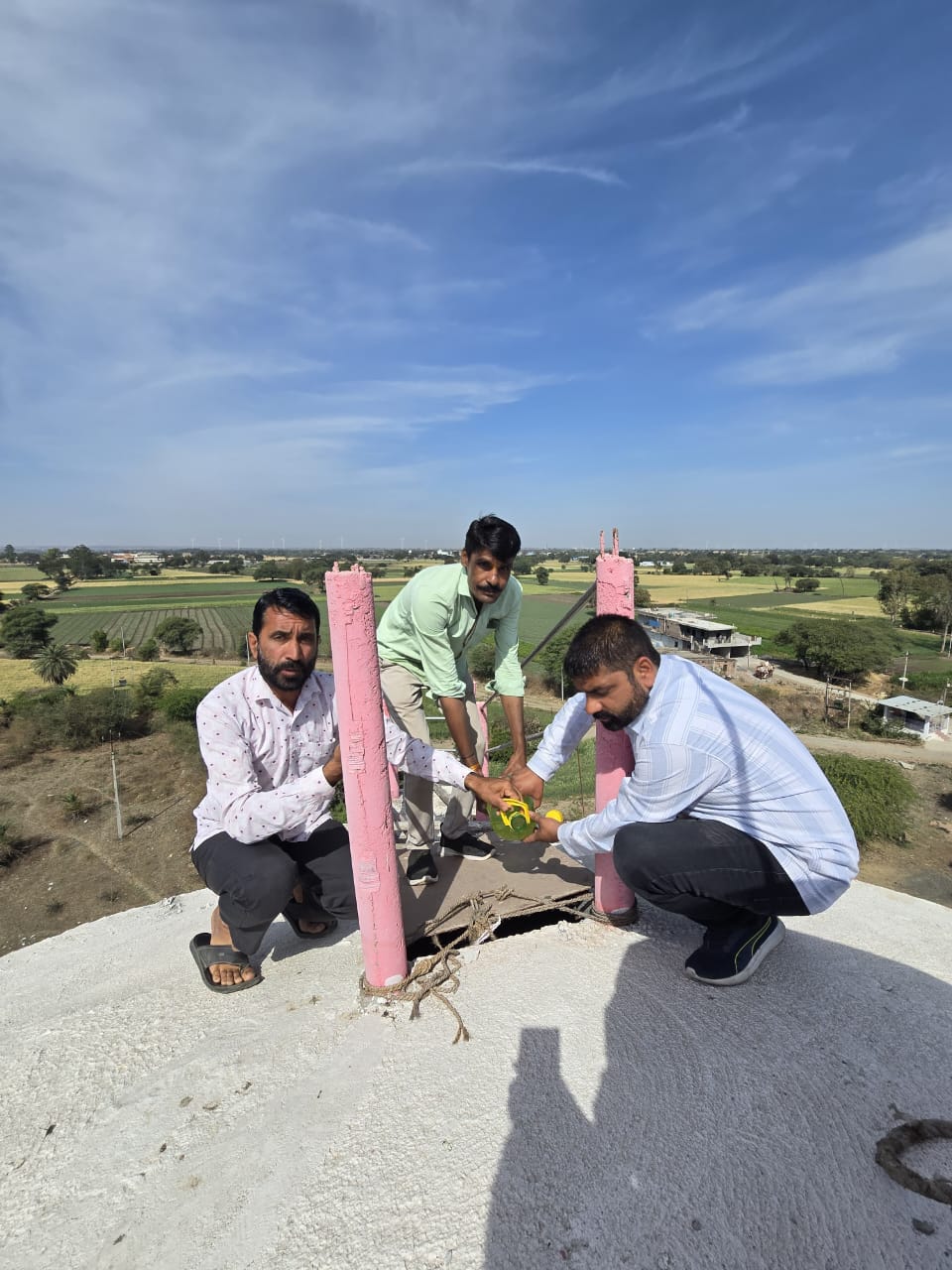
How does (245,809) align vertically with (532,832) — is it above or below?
above

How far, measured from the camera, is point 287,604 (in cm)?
340

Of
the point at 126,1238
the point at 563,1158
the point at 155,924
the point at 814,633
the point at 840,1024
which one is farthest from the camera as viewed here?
the point at 814,633

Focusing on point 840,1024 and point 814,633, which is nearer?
point 840,1024

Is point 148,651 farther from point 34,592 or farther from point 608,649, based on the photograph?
point 608,649

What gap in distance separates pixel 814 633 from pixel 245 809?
6253 cm

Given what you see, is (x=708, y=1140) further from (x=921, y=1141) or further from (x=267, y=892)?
(x=267, y=892)

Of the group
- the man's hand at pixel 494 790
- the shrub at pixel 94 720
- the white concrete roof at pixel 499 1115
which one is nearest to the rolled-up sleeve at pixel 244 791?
the man's hand at pixel 494 790

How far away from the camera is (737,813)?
10.8 ft

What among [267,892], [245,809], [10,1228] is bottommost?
[10,1228]

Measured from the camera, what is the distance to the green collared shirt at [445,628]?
14.4ft

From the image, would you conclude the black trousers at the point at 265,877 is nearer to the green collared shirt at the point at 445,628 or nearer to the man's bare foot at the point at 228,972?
the man's bare foot at the point at 228,972

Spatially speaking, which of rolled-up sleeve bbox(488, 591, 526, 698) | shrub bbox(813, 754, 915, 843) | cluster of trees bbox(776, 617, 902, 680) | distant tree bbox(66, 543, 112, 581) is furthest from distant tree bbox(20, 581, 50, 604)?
rolled-up sleeve bbox(488, 591, 526, 698)

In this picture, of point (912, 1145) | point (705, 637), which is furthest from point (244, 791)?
point (705, 637)

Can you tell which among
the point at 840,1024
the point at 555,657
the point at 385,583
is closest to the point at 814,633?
the point at 555,657
